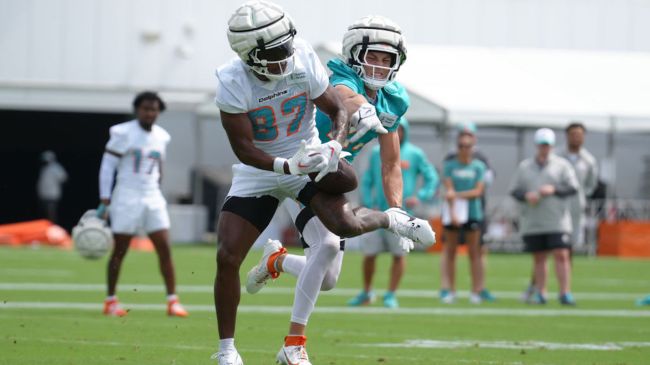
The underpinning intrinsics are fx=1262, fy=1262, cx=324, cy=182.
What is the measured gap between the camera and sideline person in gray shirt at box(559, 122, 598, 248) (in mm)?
15328

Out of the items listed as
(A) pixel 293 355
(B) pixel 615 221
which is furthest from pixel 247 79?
(B) pixel 615 221

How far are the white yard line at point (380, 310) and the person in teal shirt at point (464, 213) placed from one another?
111 cm

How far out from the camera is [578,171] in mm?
15609

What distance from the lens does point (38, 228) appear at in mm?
26500

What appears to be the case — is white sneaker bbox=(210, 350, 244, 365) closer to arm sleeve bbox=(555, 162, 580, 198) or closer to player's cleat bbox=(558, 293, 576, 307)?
player's cleat bbox=(558, 293, 576, 307)

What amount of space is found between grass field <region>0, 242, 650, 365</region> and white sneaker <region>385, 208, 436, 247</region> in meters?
1.11

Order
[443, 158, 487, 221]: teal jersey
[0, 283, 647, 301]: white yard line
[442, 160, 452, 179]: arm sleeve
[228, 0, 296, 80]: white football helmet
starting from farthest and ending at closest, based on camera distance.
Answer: [442, 160, 452, 179]: arm sleeve, [443, 158, 487, 221]: teal jersey, [0, 283, 647, 301]: white yard line, [228, 0, 296, 80]: white football helmet

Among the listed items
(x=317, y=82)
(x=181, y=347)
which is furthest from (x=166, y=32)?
(x=317, y=82)

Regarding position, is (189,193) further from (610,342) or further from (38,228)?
(610,342)

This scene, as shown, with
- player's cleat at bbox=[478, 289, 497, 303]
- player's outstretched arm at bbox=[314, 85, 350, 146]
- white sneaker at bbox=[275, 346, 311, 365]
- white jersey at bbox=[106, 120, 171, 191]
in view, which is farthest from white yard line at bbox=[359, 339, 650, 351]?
player's cleat at bbox=[478, 289, 497, 303]

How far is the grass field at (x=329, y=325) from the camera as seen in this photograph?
8656mm

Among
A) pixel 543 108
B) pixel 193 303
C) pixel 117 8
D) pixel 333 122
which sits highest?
pixel 117 8

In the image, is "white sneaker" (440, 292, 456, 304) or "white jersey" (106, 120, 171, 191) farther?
"white sneaker" (440, 292, 456, 304)

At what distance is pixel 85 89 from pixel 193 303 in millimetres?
17120
